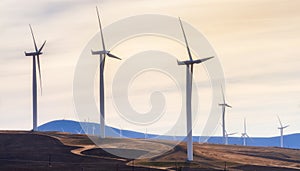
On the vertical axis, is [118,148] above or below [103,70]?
below

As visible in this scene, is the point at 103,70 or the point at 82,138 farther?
the point at 82,138

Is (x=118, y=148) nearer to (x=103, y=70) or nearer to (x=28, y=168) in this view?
(x=103, y=70)

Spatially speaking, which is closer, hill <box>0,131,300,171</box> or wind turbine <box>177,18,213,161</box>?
hill <box>0,131,300,171</box>

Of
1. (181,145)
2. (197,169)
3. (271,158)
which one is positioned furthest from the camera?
(271,158)

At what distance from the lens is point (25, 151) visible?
6112 inches

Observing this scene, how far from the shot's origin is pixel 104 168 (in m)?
124

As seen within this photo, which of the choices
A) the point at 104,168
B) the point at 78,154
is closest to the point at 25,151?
the point at 78,154

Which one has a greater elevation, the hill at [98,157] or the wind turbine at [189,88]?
the wind turbine at [189,88]

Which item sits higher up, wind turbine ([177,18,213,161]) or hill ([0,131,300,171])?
wind turbine ([177,18,213,161])

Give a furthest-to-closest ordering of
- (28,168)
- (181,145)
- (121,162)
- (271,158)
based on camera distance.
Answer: (271,158) → (181,145) → (121,162) → (28,168)

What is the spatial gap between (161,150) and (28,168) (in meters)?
48.3

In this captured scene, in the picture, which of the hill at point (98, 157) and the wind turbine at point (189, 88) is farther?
the wind turbine at point (189, 88)

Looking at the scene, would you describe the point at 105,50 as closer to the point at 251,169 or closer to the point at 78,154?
the point at 78,154

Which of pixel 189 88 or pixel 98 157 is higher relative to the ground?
pixel 189 88
